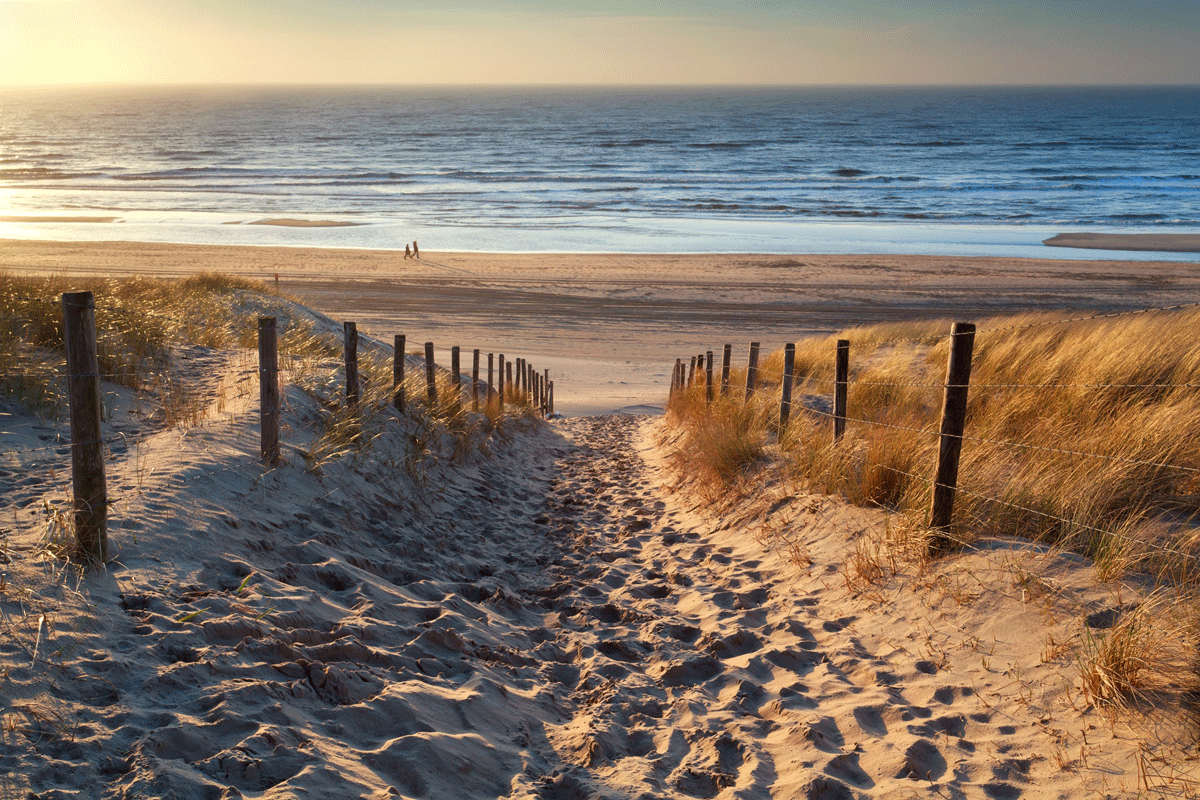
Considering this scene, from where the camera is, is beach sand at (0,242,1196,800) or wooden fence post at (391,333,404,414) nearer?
beach sand at (0,242,1196,800)

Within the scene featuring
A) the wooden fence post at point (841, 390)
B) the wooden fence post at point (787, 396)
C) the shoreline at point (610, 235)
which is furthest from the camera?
the shoreline at point (610, 235)

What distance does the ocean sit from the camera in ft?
133

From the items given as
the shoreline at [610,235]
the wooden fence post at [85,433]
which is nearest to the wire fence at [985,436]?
the wooden fence post at [85,433]

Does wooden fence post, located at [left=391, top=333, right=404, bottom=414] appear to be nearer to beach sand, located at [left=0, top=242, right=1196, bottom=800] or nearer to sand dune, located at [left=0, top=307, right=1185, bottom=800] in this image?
beach sand, located at [left=0, top=242, right=1196, bottom=800]

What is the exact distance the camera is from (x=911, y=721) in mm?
3916

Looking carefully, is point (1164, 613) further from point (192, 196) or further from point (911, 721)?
point (192, 196)

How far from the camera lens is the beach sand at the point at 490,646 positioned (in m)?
3.12

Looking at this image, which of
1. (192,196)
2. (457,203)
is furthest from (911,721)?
(192,196)

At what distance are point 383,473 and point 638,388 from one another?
1383 cm

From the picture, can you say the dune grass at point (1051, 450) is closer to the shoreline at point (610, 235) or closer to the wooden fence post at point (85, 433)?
the wooden fence post at point (85, 433)

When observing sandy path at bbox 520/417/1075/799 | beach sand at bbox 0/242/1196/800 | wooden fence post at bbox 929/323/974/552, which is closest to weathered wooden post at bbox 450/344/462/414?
beach sand at bbox 0/242/1196/800

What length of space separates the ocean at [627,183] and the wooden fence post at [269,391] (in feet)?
105

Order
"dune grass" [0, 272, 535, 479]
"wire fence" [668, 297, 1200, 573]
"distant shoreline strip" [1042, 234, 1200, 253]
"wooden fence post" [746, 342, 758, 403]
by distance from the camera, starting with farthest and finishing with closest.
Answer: "distant shoreline strip" [1042, 234, 1200, 253] < "wooden fence post" [746, 342, 758, 403] < "dune grass" [0, 272, 535, 479] < "wire fence" [668, 297, 1200, 573]

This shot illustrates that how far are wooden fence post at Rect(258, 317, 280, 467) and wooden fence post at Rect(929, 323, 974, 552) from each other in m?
5.00
